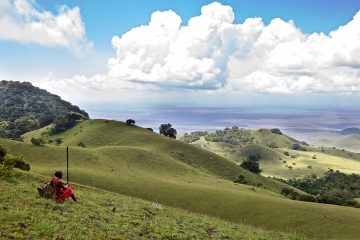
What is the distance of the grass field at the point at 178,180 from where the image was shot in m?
46.2

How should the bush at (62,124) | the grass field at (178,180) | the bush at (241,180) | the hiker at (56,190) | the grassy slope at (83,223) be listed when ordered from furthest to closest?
the bush at (62,124) < the bush at (241,180) < the grass field at (178,180) < the hiker at (56,190) < the grassy slope at (83,223)

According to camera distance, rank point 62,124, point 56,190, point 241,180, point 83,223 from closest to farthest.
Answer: point 83,223 < point 56,190 < point 241,180 < point 62,124

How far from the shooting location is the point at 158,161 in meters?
107

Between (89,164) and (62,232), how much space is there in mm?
75049

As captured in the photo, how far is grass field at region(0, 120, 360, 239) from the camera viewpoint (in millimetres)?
46188

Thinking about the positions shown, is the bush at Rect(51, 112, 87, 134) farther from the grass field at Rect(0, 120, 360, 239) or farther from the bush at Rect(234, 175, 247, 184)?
the bush at Rect(234, 175, 247, 184)

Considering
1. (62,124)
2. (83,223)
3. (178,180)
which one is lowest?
(178,180)

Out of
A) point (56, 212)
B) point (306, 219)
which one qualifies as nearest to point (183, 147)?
point (306, 219)

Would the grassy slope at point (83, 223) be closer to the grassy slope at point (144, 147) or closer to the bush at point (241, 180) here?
the grassy slope at point (144, 147)

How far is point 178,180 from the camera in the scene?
286ft

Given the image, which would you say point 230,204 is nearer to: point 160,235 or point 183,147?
point 160,235

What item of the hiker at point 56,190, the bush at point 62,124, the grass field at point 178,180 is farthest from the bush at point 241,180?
the bush at point 62,124

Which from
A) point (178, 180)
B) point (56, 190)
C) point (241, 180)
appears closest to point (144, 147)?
point (241, 180)

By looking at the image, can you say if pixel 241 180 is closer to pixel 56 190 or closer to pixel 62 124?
pixel 56 190
